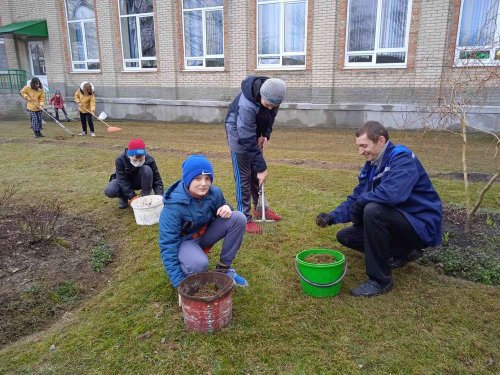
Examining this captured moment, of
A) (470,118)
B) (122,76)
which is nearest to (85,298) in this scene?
(470,118)

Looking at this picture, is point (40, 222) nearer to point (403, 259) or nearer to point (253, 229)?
point (253, 229)

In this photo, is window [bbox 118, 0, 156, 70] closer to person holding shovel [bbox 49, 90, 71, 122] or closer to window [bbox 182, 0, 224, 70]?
window [bbox 182, 0, 224, 70]

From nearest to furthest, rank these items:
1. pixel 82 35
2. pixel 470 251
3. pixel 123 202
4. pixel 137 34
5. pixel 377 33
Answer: pixel 470 251, pixel 123 202, pixel 377 33, pixel 137 34, pixel 82 35

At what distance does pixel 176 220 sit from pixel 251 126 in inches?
62.6

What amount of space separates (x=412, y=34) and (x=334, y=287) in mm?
10145

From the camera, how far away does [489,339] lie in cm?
269

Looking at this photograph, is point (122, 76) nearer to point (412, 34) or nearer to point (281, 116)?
point (281, 116)

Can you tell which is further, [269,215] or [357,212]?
[269,215]

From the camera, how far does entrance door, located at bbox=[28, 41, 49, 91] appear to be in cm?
1888

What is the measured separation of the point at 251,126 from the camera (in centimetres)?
418

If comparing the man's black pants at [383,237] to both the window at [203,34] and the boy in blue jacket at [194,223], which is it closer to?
the boy in blue jacket at [194,223]

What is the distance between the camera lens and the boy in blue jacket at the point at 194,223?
9.70 ft

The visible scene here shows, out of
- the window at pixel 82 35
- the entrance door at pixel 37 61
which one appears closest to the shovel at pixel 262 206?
the window at pixel 82 35

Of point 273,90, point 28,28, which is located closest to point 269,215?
point 273,90
